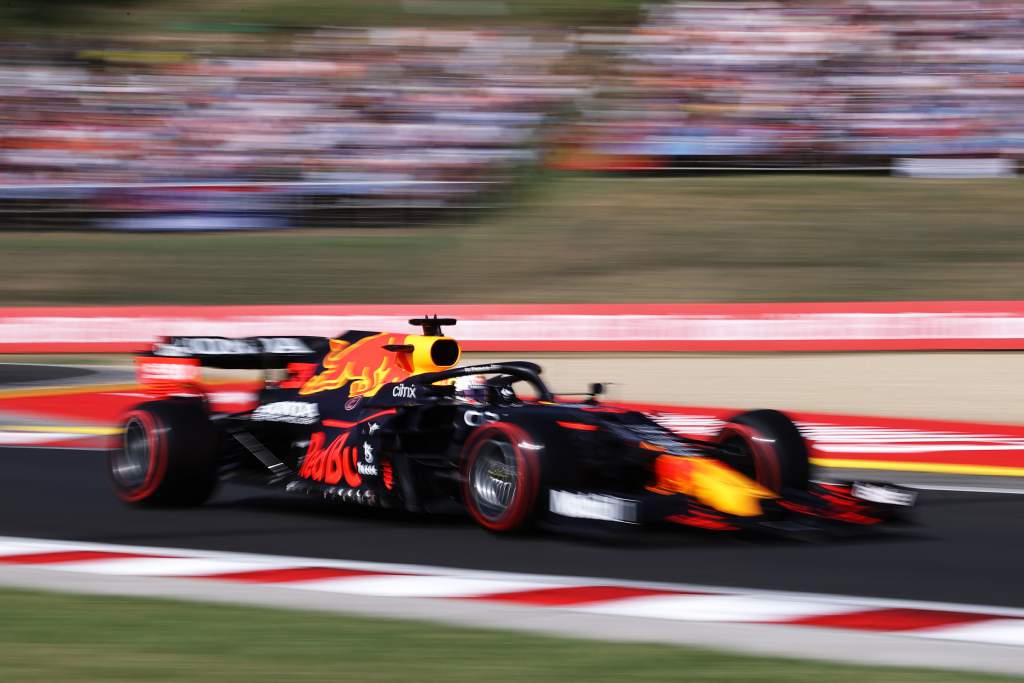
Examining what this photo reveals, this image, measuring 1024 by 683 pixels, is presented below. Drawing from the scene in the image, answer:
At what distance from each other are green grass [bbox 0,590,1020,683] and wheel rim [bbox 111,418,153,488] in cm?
257

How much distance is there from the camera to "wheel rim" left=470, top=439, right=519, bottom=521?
6047mm

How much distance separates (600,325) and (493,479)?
994 cm

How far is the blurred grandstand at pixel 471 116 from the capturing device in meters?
21.7

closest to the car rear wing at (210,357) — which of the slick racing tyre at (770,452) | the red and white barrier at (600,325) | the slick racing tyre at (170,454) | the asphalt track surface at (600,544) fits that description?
the slick racing tyre at (170,454)

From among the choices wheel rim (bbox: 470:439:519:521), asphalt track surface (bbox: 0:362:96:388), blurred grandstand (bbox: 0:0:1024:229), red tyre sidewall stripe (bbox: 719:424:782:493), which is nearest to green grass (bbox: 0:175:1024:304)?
blurred grandstand (bbox: 0:0:1024:229)

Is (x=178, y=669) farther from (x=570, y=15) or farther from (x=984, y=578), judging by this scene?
(x=570, y=15)

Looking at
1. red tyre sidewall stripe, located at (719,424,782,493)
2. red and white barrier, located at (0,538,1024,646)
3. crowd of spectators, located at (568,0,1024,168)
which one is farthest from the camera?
crowd of spectators, located at (568,0,1024,168)

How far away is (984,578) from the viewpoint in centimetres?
546

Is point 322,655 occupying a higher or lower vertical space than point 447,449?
lower

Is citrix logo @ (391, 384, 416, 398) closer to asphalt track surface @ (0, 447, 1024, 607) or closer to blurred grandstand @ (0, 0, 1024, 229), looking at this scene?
asphalt track surface @ (0, 447, 1024, 607)

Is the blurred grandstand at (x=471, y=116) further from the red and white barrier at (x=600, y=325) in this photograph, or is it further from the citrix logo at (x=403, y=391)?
the citrix logo at (x=403, y=391)

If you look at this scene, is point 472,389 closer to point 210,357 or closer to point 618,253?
point 210,357

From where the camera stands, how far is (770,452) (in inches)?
252

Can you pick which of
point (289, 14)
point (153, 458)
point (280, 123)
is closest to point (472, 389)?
point (153, 458)
